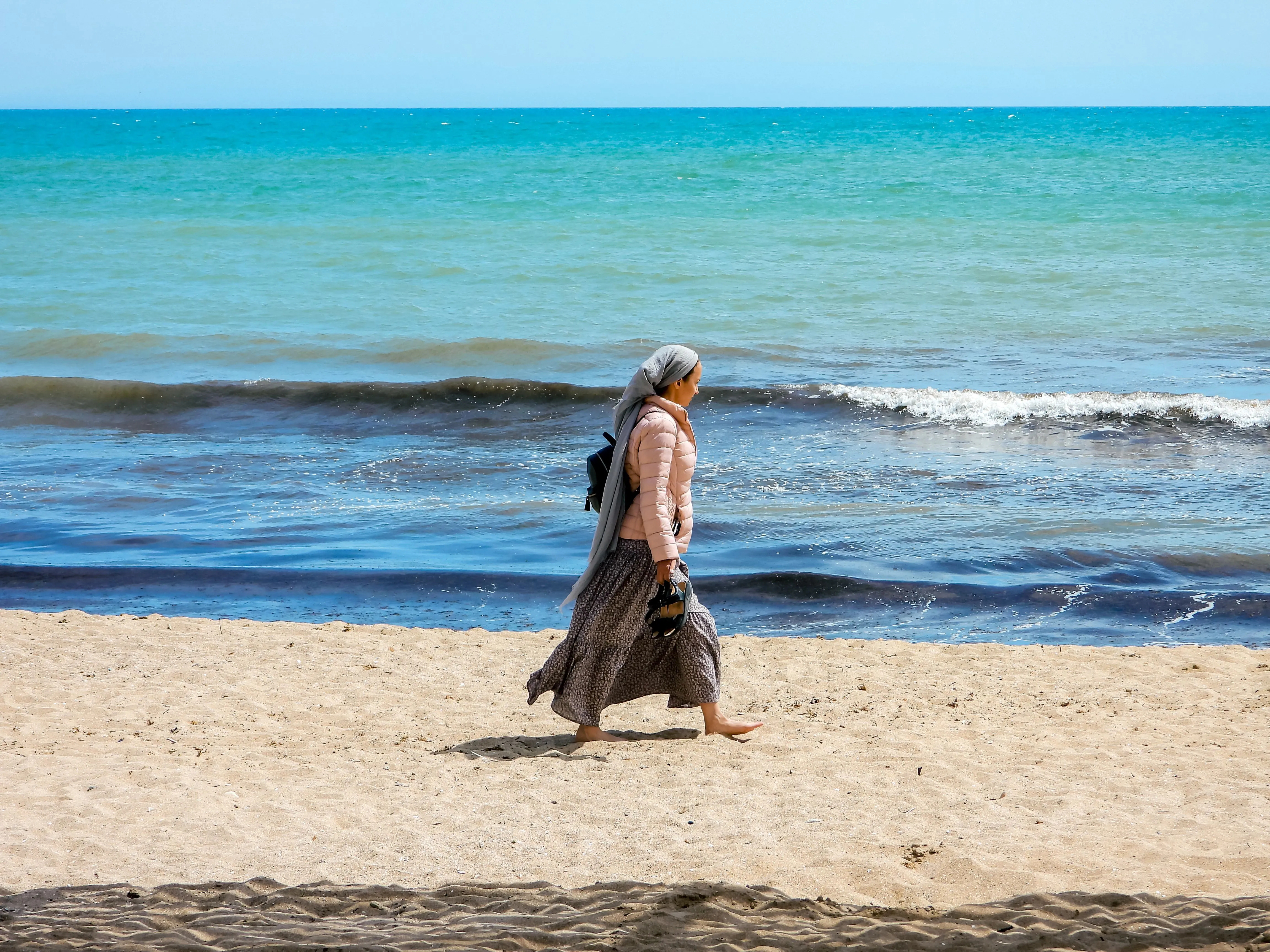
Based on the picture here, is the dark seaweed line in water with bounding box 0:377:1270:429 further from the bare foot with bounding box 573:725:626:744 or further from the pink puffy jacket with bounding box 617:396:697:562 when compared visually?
the pink puffy jacket with bounding box 617:396:697:562

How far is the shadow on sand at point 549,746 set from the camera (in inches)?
199

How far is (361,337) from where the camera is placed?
18641 mm

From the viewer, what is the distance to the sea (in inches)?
320

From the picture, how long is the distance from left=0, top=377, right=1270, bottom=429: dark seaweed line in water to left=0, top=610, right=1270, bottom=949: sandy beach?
7.12 meters

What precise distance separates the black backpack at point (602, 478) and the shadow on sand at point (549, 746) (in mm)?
1098

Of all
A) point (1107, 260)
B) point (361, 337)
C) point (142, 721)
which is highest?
point (1107, 260)

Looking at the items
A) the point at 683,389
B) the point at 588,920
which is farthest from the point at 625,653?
the point at 588,920

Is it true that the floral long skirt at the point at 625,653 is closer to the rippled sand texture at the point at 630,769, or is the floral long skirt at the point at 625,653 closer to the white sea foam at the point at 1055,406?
the rippled sand texture at the point at 630,769

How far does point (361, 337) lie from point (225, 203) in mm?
19150

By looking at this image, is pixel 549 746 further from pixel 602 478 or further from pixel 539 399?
pixel 539 399

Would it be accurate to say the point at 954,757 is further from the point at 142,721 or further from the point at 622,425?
the point at 142,721

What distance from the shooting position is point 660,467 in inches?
178

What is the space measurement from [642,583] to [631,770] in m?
0.77

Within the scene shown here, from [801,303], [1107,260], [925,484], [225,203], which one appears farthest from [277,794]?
[225,203]
